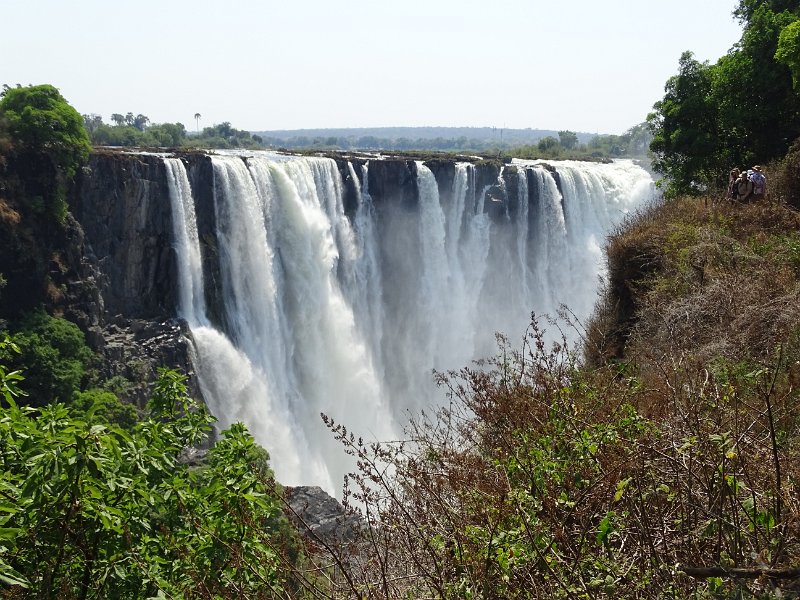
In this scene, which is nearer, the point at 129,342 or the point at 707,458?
the point at 707,458

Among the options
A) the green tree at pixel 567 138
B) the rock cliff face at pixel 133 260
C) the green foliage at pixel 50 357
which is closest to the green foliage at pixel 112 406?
the green foliage at pixel 50 357

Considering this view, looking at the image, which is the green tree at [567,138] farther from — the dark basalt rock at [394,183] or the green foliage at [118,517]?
the green foliage at [118,517]

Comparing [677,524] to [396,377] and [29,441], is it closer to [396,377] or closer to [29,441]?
[29,441]

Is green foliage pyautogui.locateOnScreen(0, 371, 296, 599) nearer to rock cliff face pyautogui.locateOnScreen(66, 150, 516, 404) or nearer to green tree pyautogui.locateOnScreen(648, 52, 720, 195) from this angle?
green tree pyautogui.locateOnScreen(648, 52, 720, 195)

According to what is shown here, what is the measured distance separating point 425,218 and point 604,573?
90.7ft

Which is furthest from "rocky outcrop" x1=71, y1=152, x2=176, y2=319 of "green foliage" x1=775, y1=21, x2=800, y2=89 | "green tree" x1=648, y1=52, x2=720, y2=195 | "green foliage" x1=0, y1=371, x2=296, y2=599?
"green foliage" x1=0, y1=371, x2=296, y2=599

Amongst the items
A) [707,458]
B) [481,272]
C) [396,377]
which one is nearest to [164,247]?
[396,377]

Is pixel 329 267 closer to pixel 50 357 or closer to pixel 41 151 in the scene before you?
pixel 50 357

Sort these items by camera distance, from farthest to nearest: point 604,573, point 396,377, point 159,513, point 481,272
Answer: point 481,272, point 396,377, point 159,513, point 604,573

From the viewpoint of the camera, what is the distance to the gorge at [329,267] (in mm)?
22875

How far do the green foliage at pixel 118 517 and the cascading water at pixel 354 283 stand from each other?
18444mm

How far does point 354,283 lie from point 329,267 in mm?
2029

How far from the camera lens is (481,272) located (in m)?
33.3

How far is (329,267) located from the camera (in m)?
26.4
